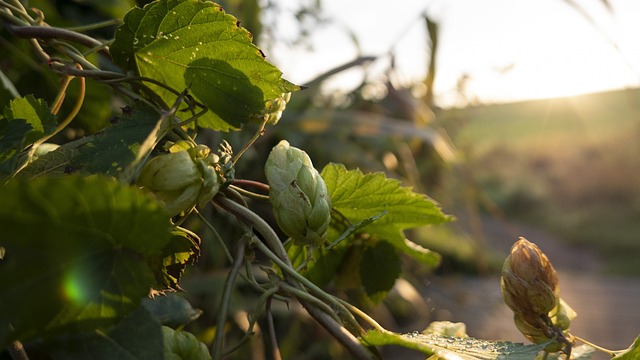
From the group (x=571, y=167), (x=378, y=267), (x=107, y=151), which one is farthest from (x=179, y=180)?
(x=571, y=167)

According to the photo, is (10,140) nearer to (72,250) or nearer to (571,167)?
(72,250)

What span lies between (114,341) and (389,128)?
3.12ft

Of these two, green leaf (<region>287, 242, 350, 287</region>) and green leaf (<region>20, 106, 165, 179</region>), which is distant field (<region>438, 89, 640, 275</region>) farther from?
green leaf (<region>20, 106, 165, 179</region>)

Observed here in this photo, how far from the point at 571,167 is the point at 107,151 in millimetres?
9941

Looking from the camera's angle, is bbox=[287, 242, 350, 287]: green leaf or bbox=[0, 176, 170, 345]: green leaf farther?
bbox=[287, 242, 350, 287]: green leaf

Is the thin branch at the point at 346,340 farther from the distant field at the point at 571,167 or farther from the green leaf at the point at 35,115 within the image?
the distant field at the point at 571,167

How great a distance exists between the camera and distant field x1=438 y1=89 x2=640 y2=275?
21.9ft

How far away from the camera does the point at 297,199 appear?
18 cm

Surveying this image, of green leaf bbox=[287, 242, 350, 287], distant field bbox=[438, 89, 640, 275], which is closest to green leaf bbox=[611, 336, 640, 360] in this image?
green leaf bbox=[287, 242, 350, 287]

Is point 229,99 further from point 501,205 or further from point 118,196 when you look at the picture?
point 501,205

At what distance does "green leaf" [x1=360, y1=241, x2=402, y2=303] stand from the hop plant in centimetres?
8

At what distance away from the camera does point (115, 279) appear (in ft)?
0.49

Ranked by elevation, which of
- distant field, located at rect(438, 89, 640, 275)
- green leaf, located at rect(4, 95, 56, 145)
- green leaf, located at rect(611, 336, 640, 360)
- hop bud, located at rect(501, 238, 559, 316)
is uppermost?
distant field, located at rect(438, 89, 640, 275)

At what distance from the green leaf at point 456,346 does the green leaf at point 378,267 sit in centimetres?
8
